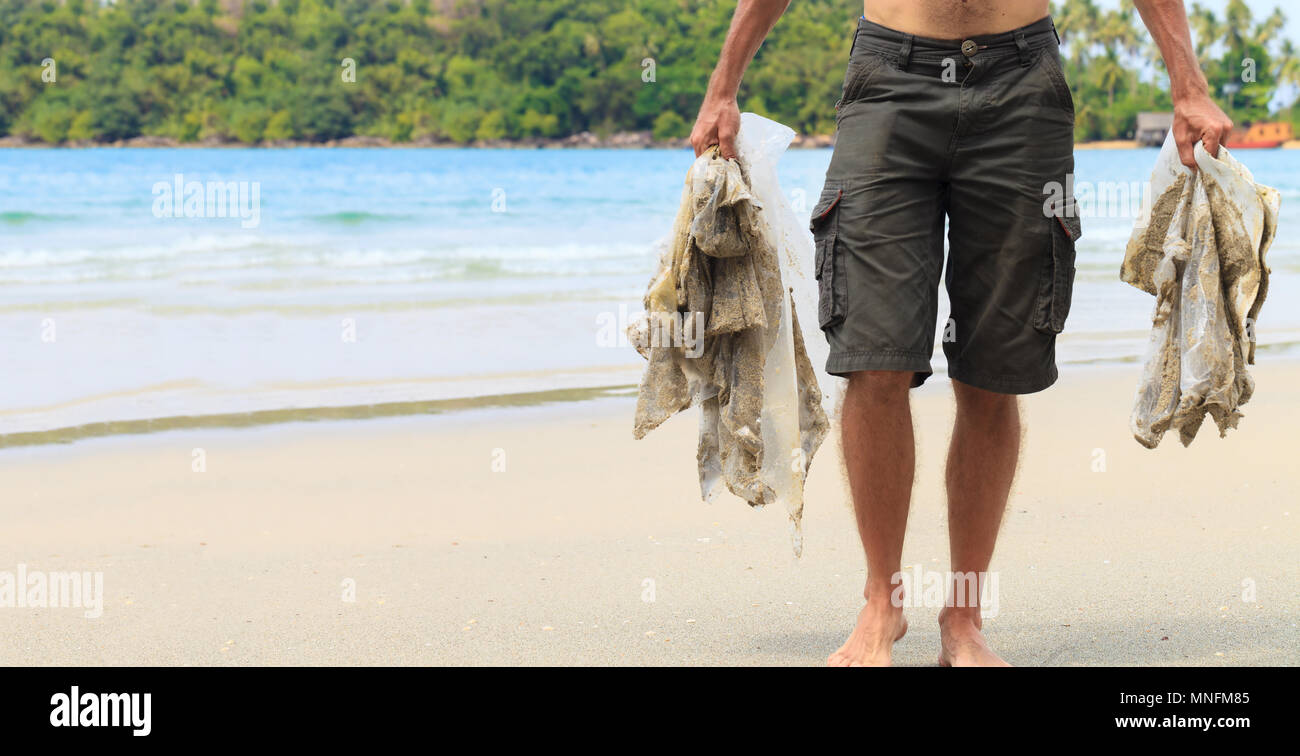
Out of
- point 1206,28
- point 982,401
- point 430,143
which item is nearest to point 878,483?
point 982,401

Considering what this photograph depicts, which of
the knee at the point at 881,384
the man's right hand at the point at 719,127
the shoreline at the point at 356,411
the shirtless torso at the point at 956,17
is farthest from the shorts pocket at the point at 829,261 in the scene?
the shoreline at the point at 356,411

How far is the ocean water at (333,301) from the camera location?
681 cm

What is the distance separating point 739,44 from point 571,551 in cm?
164

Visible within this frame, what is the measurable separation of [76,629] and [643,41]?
63.6 meters

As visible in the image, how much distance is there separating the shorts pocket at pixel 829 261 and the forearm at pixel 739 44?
1.04 ft

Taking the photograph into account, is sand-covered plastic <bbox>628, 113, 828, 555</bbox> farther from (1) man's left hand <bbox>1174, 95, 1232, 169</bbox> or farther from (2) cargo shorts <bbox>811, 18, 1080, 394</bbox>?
(1) man's left hand <bbox>1174, 95, 1232, 169</bbox>

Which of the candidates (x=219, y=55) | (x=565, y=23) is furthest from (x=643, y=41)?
(x=219, y=55)

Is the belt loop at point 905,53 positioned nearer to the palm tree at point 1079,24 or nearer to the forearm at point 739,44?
the forearm at point 739,44

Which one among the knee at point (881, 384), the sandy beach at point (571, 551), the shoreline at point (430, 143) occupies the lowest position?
the sandy beach at point (571, 551)

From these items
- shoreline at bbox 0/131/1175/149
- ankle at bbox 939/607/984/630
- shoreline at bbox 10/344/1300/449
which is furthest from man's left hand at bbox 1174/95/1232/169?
shoreline at bbox 0/131/1175/149

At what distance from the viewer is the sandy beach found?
10.1 ft

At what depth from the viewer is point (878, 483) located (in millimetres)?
2723

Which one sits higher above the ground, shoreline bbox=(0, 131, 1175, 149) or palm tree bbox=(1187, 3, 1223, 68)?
palm tree bbox=(1187, 3, 1223, 68)

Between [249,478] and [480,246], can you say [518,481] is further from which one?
[480,246]
